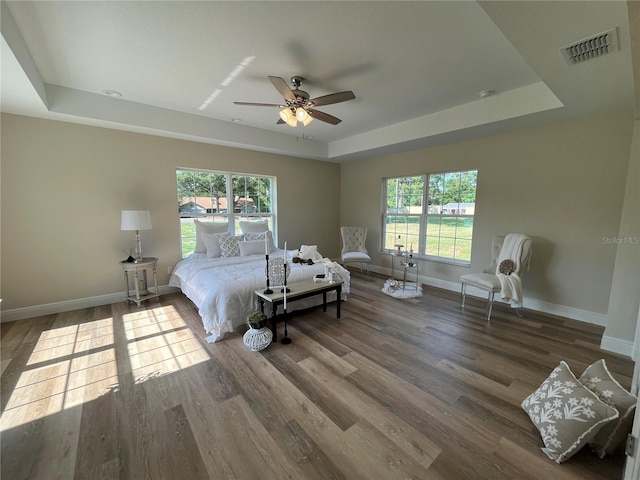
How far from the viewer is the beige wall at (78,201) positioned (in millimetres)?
3072

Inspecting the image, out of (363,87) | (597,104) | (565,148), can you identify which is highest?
(363,87)

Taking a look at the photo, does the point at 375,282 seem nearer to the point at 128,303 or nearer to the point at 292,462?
the point at 292,462

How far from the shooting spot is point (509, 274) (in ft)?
10.9

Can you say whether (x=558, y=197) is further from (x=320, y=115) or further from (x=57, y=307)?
(x=57, y=307)

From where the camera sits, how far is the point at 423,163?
4645 millimetres

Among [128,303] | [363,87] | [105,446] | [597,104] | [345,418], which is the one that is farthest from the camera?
[128,303]

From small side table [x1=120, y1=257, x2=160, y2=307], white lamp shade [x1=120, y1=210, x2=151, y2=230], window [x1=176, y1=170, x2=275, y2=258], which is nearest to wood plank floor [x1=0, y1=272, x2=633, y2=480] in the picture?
small side table [x1=120, y1=257, x2=160, y2=307]

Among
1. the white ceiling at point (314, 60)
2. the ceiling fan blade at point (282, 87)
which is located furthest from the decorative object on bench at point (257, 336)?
the white ceiling at point (314, 60)

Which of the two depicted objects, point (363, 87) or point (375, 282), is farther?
point (375, 282)

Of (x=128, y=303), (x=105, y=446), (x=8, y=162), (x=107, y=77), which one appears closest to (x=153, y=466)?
(x=105, y=446)

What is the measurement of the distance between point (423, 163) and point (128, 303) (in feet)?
17.6

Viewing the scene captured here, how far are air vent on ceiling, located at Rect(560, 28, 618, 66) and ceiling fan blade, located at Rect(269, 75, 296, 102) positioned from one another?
2043 mm

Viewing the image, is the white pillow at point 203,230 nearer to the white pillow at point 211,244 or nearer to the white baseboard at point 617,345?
the white pillow at point 211,244

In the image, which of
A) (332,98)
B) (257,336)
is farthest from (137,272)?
(332,98)
